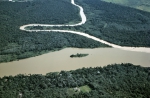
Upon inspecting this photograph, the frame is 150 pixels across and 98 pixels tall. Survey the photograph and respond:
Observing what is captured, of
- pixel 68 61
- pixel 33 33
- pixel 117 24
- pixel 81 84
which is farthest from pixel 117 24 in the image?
pixel 81 84

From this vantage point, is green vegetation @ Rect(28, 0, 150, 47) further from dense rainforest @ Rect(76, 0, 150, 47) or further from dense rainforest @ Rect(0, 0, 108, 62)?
dense rainforest @ Rect(0, 0, 108, 62)

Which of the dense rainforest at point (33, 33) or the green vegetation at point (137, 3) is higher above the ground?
the dense rainforest at point (33, 33)

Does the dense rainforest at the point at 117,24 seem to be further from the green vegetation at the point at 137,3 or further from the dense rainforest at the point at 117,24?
the green vegetation at the point at 137,3

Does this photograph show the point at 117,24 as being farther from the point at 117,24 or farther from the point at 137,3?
the point at 137,3

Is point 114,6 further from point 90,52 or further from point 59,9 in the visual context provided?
point 90,52

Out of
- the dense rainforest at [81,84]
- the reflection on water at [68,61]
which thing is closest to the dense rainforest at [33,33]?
the reflection on water at [68,61]

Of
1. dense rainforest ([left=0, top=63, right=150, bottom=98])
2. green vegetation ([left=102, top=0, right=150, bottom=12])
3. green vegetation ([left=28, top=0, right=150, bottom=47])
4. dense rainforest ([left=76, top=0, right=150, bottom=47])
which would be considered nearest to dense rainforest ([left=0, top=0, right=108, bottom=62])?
green vegetation ([left=28, top=0, right=150, bottom=47])

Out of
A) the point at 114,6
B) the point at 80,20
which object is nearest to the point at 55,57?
the point at 80,20
